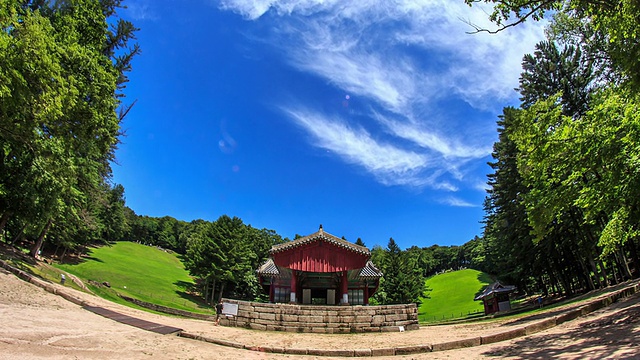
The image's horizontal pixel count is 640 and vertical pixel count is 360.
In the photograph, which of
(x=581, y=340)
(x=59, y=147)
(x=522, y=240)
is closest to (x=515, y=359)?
(x=581, y=340)

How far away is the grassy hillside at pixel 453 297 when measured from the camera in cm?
4416

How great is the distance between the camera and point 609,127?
9148 millimetres

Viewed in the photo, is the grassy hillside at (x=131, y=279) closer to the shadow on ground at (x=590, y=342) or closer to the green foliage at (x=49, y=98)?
the green foliage at (x=49, y=98)

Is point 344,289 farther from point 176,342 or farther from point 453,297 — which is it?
point 453,297

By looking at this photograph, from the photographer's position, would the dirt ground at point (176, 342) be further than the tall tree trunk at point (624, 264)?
No

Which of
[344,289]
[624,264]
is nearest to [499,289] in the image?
[624,264]

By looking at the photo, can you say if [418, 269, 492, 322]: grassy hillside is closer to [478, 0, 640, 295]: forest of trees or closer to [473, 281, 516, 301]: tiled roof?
[473, 281, 516, 301]: tiled roof

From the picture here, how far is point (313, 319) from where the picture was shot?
15602 mm

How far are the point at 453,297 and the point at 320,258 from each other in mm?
47337

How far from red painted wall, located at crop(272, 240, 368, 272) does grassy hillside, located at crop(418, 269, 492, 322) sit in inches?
931

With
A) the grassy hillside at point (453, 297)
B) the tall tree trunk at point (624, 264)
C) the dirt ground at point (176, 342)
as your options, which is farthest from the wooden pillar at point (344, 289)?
the grassy hillside at point (453, 297)

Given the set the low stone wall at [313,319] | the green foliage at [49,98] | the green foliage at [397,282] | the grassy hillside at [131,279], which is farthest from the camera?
the green foliage at [397,282]

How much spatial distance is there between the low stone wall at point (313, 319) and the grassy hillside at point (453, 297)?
27.8 metres

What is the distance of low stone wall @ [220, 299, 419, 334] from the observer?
50.7 ft
